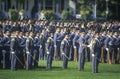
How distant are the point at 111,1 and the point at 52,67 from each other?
27377mm

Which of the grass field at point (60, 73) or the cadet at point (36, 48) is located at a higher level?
the cadet at point (36, 48)

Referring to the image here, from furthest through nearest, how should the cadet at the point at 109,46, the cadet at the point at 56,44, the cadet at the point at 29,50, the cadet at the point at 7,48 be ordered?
the cadet at the point at 56,44
the cadet at the point at 109,46
the cadet at the point at 7,48
the cadet at the point at 29,50

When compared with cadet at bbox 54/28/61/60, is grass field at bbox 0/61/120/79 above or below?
below

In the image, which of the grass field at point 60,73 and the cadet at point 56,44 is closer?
the grass field at point 60,73

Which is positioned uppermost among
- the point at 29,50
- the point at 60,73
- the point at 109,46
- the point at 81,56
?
the point at 29,50

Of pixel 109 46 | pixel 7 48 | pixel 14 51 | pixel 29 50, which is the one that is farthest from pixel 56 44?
pixel 14 51

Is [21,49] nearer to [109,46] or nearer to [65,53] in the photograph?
[65,53]

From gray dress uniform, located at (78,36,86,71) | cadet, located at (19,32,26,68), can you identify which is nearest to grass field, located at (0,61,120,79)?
gray dress uniform, located at (78,36,86,71)

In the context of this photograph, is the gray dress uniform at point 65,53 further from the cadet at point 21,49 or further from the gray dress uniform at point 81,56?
the cadet at point 21,49

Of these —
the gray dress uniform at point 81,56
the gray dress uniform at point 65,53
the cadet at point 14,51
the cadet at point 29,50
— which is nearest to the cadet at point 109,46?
the gray dress uniform at point 65,53

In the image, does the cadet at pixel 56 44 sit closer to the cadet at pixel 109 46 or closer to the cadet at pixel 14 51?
the cadet at pixel 109 46

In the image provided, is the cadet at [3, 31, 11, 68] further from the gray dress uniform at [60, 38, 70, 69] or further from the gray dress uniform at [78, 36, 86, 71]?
the gray dress uniform at [78, 36, 86, 71]

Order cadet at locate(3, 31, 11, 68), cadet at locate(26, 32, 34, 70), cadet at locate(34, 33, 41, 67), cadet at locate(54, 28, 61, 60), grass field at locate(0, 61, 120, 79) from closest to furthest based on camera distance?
grass field at locate(0, 61, 120, 79) < cadet at locate(26, 32, 34, 70) < cadet at locate(3, 31, 11, 68) < cadet at locate(34, 33, 41, 67) < cadet at locate(54, 28, 61, 60)

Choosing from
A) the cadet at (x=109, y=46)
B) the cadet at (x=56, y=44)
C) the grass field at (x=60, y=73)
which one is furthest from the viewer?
the cadet at (x=56, y=44)
